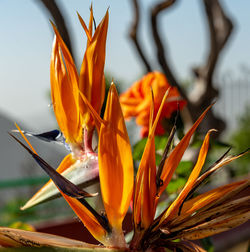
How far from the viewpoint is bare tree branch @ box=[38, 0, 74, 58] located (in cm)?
42

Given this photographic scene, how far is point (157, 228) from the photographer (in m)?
0.23

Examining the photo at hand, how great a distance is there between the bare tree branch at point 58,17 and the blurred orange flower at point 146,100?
119 millimetres

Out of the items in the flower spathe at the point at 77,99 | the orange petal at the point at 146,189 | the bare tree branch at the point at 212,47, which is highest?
the flower spathe at the point at 77,99

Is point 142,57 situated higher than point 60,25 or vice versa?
point 60,25

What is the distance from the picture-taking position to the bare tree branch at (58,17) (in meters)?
0.42

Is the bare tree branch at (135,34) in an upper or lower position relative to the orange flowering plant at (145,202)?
lower

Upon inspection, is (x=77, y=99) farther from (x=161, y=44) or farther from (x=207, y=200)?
(x=161, y=44)

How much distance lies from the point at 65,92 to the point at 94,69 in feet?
0.09

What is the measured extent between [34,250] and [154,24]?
3.14ft

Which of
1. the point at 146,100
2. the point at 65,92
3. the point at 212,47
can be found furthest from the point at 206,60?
the point at 65,92

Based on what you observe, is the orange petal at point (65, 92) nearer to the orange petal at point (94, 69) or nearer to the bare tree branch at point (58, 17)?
the orange petal at point (94, 69)

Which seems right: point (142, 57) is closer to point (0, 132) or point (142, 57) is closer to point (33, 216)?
point (33, 216)

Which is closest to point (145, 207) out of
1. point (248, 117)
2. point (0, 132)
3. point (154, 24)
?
point (154, 24)

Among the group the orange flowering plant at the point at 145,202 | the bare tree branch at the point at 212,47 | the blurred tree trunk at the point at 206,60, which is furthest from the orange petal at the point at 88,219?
the bare tree branch at the point at 212,47
